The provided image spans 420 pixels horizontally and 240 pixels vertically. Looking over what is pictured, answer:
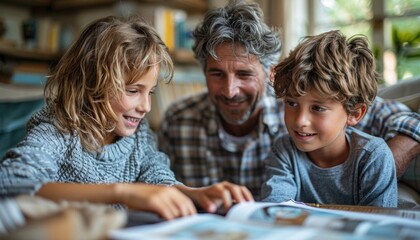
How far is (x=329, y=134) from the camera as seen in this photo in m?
1.27

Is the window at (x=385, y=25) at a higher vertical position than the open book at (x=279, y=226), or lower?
higher

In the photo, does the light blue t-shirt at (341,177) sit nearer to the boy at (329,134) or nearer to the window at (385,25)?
the boy at (329,134)

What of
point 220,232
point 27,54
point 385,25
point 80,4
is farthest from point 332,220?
point 80,4

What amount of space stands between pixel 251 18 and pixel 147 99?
0.54 metres

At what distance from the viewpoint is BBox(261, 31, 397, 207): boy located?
1.23 m

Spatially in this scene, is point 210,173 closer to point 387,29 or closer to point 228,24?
point 228,24

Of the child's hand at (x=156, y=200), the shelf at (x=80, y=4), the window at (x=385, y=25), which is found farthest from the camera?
the shelf at (x=80, y=4)

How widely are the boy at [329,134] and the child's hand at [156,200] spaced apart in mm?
479

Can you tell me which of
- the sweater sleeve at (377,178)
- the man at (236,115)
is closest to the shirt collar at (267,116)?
the man at (236,115)

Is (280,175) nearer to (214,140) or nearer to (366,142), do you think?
(366,142)

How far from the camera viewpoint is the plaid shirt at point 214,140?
5.23 ft

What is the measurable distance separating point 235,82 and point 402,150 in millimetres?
574

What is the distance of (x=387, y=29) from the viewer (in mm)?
3178

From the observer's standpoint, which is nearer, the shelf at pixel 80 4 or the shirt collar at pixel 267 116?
the shirt collar at pixel 267 116
